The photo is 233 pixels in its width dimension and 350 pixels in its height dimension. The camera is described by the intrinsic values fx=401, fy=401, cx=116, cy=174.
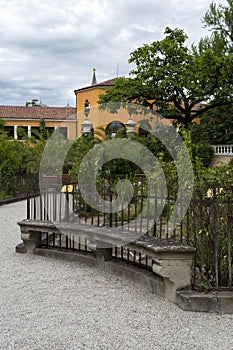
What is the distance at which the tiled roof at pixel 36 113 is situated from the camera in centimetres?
3819

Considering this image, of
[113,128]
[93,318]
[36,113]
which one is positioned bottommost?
[93,318]

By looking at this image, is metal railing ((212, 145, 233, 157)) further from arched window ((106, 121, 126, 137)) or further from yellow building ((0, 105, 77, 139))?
yellow building ((0, 105, 77, 139))

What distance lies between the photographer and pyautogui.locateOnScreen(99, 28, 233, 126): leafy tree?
21.6 meters

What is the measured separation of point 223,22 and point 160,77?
1053 centimetres

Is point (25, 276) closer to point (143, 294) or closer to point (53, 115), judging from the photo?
point (143, 294)

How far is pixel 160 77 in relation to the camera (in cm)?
2195

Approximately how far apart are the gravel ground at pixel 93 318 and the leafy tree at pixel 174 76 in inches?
698

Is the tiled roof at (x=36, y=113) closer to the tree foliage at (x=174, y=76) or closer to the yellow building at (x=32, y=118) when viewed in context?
the yellow building at (x=32, y=118)

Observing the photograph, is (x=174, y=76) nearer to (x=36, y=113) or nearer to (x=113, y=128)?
(x=113, y=128)

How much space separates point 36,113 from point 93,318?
36426mm

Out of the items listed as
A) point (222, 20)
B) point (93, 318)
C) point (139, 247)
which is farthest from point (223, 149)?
point (93, 318)

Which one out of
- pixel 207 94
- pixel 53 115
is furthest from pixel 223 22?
pixel 53 115

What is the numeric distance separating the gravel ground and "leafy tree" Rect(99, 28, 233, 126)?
1774 cm

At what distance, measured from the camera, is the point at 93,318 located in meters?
3.91
